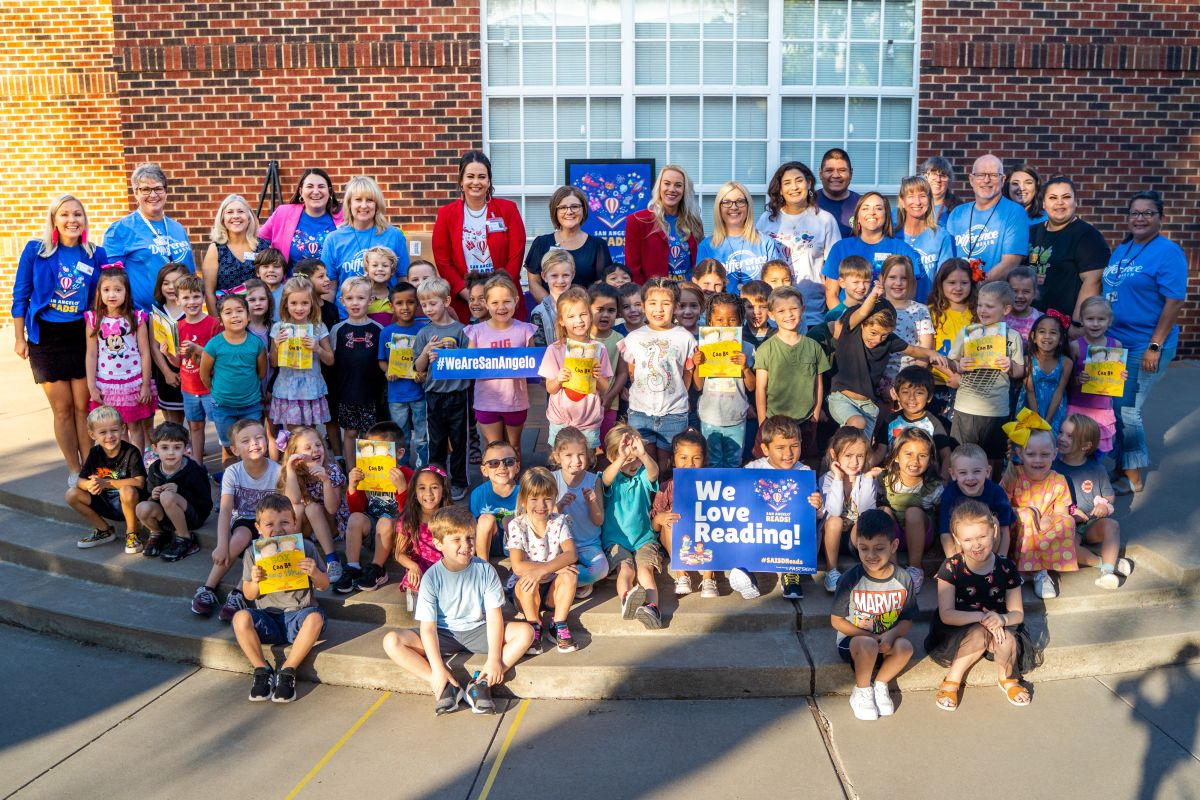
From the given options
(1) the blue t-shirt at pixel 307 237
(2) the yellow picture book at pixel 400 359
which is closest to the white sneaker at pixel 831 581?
(2) the yellow picture book at pixel 400 359

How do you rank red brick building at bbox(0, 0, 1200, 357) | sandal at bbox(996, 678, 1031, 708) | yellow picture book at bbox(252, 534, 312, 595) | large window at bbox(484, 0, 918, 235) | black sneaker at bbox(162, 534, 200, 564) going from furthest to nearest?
large window at bbox(484, 0, 918, 235) → red brick building at bbox(0, 0, 1200, 357) → black sneaker at bbox(162, 534, 200, 564) → yellow picture book at bbox(252, 534, 312, 595) → sandal at bbox(996, 678, 1031, 708)

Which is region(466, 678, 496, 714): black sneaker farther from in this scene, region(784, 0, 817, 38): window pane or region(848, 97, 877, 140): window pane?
region(784, 0, 817, 38): window pane

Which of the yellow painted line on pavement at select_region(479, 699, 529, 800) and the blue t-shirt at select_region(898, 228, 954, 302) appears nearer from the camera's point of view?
the yellow painted line on pavement at select_region(479, 699, 529, 800)

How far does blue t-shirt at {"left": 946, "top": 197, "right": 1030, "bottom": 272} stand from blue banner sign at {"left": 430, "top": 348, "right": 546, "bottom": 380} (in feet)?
9.67

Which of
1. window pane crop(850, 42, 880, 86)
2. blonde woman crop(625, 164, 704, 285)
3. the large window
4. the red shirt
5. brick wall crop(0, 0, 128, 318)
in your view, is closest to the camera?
the red shirt

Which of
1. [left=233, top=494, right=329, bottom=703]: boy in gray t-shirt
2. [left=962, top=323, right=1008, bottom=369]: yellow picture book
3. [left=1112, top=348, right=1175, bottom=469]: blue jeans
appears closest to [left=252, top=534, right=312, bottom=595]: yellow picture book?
[left=233, top=494, right=329, bottom=703]: boy in gray t-shirt

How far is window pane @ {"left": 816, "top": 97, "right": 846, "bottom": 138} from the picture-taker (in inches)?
391

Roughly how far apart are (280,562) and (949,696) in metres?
3.15

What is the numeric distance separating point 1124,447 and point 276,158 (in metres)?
7.63

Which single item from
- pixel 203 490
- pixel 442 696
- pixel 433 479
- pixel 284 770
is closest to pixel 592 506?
pixel 433 479

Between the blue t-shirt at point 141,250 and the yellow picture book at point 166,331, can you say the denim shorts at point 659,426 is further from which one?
the blue t-shirt at point 141,250

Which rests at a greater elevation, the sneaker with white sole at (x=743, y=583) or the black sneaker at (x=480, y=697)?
the sneaker with white sole at (x=743, y=583)

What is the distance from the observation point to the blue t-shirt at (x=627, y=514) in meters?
5.42

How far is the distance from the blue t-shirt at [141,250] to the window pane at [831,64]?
20.0ft
